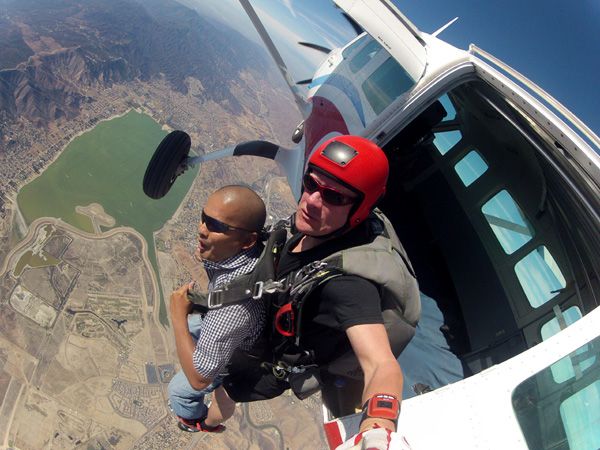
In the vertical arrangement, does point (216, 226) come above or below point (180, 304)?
above

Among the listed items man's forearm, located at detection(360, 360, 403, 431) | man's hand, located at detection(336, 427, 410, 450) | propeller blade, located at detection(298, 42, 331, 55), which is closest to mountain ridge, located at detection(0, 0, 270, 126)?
propeller blade, located at detection(298, 42, 331, 55)

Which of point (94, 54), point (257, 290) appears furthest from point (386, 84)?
point (94, 54)

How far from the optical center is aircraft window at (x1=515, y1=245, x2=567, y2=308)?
3.36 meters

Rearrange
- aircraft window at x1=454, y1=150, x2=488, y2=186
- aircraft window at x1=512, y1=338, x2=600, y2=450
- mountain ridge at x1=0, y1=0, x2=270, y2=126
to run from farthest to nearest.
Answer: mountain ridge at x1=0, y1=0, x2=270, y2=126, aircraft window at x1=454, y1=150, x2=488, y2=186, aircraft window at x1=512, y1=338, x2=600, y2=450

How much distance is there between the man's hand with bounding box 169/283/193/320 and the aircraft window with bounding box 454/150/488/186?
3.80m

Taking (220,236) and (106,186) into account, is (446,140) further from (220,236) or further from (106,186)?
(106,186)

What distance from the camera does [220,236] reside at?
1875 millimetres

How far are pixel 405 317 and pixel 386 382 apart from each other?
0.54 metres

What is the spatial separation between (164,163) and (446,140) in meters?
4.01

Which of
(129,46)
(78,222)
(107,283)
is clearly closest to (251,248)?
(107,283)

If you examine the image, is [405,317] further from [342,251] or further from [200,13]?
[200,13]

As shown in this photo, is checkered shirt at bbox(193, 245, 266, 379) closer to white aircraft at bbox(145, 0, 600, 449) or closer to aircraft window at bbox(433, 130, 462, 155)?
white aircraft at bbox(145, 0, 600, 449)

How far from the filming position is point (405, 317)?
1.82 metres

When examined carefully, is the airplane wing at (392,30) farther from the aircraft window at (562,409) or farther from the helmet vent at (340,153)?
the aircraft window at (562,409)
